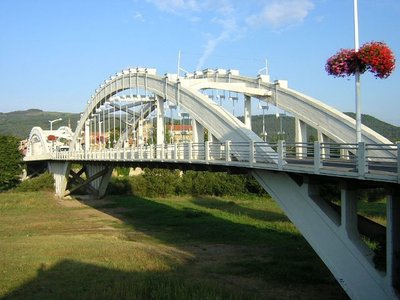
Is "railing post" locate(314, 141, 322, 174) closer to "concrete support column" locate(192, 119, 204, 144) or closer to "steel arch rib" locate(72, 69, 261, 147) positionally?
"steel arch rib" locate(72, 69, 261, 147)

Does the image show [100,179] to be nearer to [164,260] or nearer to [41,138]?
[41,138]

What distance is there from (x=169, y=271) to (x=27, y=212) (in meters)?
30.7

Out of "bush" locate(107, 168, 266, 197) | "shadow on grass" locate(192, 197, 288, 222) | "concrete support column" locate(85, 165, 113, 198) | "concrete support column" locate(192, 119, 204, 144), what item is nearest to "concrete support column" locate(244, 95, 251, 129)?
"concrete support column" locate(192, 119, 204, 144)

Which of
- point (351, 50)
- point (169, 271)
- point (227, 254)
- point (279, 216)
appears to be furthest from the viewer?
point (279, 216)

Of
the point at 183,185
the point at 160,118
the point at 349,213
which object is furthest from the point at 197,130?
the point at 183,185

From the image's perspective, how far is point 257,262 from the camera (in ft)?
73.4

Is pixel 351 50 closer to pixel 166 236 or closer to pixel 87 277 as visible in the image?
pixel 87 277

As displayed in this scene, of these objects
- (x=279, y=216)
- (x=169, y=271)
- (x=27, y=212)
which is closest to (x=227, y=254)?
(x=169, y=271)

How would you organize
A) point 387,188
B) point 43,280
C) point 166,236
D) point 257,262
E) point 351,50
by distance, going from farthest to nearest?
point 166,236, point 257,262, point 43,280, point 351,50, point 387,188

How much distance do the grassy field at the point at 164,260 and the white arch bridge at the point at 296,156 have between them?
303 centimetres

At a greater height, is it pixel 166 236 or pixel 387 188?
pixel 387 188

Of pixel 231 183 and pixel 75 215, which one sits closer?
pixel 75 215

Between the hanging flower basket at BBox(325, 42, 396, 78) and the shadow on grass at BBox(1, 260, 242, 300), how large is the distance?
7538mm

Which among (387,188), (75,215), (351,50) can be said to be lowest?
(75,215)
